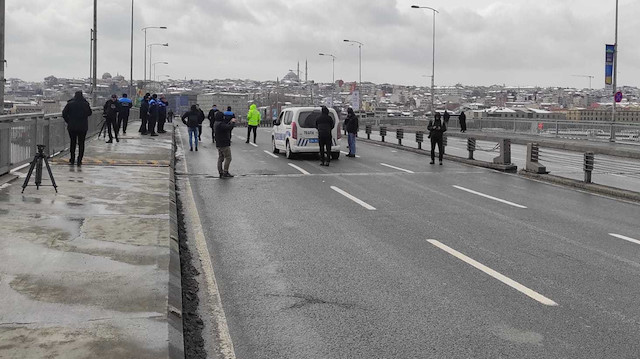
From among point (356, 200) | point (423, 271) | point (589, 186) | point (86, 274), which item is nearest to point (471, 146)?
point (589, 186)

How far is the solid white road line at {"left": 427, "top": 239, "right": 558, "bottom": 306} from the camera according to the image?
675 centimetres

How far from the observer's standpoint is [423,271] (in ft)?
25.8

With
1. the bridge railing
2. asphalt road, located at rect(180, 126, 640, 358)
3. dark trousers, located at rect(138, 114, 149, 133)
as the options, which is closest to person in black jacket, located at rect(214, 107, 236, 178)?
asphalt road, located at rect(180, 126, 640, 358)

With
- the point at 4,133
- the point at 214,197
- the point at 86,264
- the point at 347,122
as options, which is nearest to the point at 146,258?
the point at 86,264

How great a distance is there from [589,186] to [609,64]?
26913 millimetres

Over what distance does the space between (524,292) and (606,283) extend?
109cm

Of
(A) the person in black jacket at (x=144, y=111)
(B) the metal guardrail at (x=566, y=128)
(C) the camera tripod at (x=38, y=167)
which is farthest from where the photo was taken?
(B) the metal guardrail at (x=566, y=128)

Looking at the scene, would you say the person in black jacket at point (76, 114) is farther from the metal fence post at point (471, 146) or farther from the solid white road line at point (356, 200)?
the metal fence post at point (471, 146)

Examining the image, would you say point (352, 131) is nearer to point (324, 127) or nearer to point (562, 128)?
point (324, 127)

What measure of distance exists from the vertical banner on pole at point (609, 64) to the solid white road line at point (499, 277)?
34.8 meters

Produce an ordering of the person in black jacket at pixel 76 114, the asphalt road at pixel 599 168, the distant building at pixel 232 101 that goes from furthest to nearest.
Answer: the distant building at pixel 232 101
the asphalt road at pixel 599 168
the person in black jacket at pixel 76 114

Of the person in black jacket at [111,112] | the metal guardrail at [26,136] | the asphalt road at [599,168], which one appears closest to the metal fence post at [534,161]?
the asphalt road at [599,168]

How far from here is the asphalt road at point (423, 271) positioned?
219 inches

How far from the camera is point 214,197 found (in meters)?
14.1
